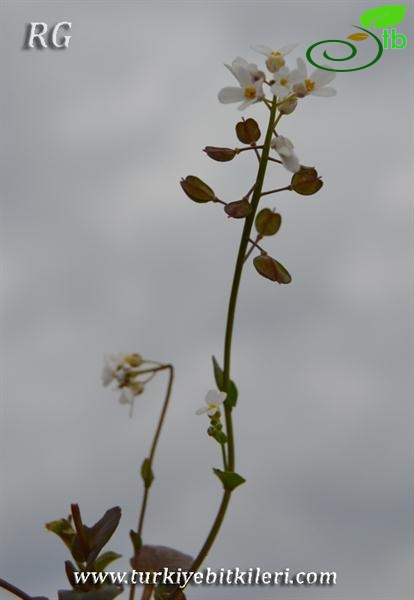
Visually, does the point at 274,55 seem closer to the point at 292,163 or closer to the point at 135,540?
the point at 292,163

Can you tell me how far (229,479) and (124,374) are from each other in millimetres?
156

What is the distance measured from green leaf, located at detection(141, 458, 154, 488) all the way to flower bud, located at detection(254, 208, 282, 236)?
0.97 feet

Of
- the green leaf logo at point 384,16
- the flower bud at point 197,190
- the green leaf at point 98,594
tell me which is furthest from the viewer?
the green leaf logo at point 384,16

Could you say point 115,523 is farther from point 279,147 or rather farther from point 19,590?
point 279,147

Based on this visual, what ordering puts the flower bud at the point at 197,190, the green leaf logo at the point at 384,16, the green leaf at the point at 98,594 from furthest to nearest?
1. the green leaf logo at the point at 384,16
2. the flower bud at the point at 197,190
3. the green leaf at the point at 98,594

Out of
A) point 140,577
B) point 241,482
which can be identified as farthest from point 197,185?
point 140,577

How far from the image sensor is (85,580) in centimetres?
92

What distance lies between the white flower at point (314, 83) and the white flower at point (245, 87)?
0.04 metres

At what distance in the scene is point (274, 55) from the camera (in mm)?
893

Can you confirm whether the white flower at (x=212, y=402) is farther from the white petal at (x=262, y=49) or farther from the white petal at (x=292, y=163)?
the white petal at (x=262, y=49)

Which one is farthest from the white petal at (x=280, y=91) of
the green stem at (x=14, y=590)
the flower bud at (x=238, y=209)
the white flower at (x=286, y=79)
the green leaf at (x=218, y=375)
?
the green stem at (x=14, y=590)

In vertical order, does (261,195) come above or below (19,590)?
above

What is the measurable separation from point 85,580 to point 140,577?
2.9 inches

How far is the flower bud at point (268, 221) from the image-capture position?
2.96 feet
